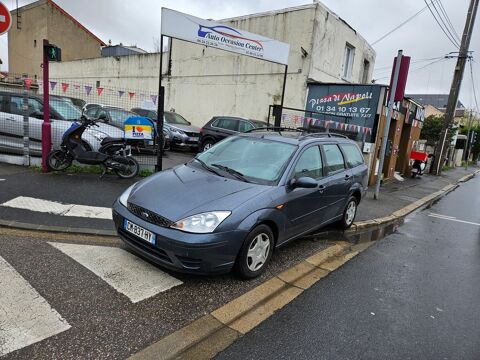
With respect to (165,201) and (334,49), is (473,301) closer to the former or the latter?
(165,201)

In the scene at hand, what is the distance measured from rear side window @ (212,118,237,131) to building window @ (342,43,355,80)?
763 centimetres

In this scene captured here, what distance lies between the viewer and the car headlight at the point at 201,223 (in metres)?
3.27

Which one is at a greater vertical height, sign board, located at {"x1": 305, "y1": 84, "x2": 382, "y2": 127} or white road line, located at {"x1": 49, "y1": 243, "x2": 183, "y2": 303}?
sign board, located at {"x1": 305, "y1": 84, "x2": 382, "y2": 127}

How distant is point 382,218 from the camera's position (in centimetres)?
738

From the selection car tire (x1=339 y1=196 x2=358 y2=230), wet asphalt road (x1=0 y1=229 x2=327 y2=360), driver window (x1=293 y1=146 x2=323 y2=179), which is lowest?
wet asphalt road (x1=0 y1=229 x2=327 y2=360)

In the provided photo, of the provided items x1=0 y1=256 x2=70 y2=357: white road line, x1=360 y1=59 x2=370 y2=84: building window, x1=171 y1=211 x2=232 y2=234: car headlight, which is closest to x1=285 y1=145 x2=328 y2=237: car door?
x1=171 y1=211 x2=232 y2=234: car headlight

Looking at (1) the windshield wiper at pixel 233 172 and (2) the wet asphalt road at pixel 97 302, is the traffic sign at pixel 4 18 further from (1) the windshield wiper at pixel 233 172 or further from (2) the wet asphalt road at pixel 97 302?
(1) the windshield wiper at pixel 233 172

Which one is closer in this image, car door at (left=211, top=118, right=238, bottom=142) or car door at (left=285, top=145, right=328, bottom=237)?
car door at (left=285, top=145, right=328, bottom=237)

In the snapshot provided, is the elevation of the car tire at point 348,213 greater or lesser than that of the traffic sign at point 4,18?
lesser

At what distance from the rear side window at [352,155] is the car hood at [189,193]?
2467 mm

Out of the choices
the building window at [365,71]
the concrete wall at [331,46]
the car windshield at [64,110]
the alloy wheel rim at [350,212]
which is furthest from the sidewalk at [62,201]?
the building window at [365,71]

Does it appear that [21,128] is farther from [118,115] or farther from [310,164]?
[310,164]

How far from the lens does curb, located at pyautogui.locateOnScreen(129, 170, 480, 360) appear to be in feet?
8.64

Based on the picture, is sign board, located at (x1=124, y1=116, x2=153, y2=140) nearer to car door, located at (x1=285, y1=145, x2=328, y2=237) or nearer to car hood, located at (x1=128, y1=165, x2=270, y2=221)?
car hood, located at (x1=128, y1=165, x2=270, y2=221)
